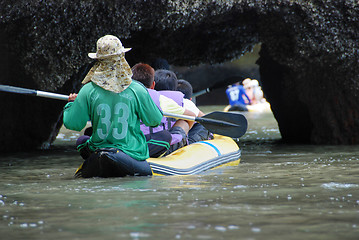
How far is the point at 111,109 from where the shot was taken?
552cm

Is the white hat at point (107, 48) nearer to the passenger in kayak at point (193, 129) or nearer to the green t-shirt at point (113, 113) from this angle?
the green t-shirt at point (113, 113)

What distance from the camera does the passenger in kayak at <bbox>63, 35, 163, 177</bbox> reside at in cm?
550

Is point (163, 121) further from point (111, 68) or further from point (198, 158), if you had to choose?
point (111, 68)

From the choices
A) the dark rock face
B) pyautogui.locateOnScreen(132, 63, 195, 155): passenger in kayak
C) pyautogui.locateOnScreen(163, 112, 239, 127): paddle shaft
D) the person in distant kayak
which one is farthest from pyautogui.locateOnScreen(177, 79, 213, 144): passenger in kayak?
the person in distant kayak

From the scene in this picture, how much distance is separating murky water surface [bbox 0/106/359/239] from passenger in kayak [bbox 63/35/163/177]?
20 centimetres

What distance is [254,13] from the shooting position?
30.1 ft

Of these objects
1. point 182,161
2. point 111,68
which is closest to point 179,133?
point 182,161

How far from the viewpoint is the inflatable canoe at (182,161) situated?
18.3 feet

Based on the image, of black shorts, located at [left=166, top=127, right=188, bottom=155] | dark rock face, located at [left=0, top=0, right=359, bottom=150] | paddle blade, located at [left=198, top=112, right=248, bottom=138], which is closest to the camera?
black shorts, located at [left=166, top=127, right=188, bottom=155]

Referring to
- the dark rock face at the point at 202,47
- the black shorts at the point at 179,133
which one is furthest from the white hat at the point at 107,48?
the dark rock face at the point at 202,47

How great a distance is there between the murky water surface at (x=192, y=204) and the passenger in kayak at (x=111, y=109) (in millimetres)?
204

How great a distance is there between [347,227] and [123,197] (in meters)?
1.67

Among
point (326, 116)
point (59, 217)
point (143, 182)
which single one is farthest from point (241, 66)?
point (59, 217)

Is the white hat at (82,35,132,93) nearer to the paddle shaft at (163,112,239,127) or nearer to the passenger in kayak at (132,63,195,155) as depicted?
the passenger in kayak at (132,63,195,155)
